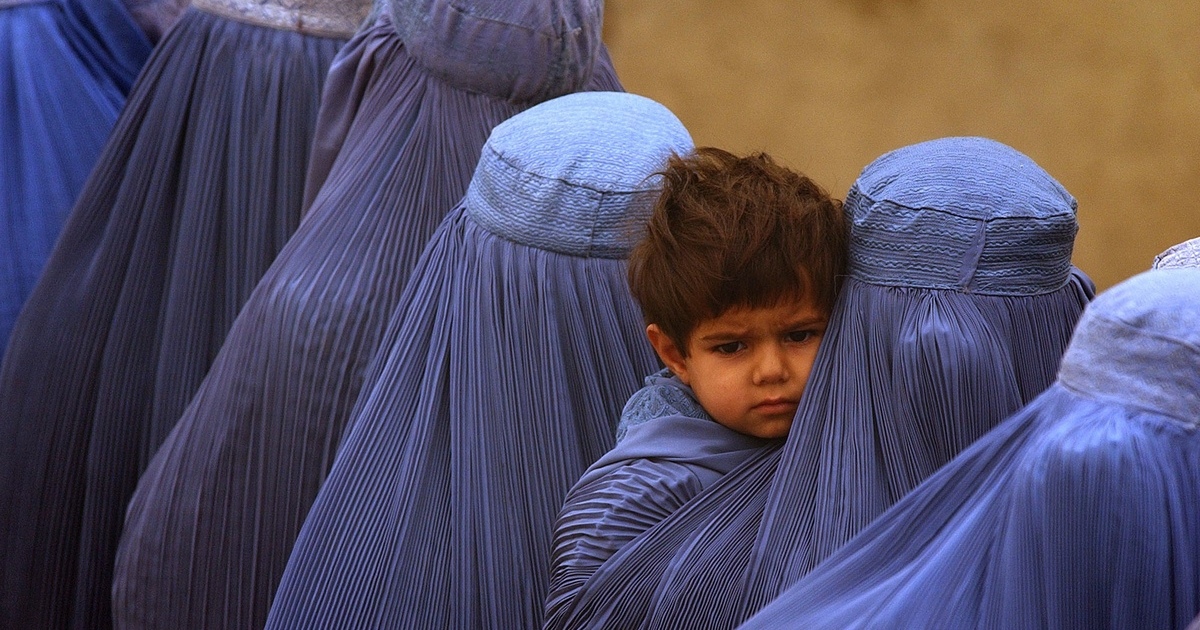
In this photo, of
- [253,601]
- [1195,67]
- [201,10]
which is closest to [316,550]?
[253,601]

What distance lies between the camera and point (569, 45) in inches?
72.5

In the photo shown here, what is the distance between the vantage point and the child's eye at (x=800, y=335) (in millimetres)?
1293

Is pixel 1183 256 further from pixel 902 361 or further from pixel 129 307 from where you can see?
pixel 129 307

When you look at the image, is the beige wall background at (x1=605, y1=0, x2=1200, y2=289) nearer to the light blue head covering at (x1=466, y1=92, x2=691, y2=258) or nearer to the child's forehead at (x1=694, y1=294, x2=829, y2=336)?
the light blue head covering at (x1=466, y1=92, x2=691, y2=258)

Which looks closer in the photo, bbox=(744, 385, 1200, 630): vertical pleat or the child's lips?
bbox=(744, 385, 1200, 630): vertical pleat

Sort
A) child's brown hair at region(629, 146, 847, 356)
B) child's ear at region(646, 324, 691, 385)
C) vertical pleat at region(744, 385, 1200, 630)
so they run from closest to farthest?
vertical pleat at region(744, 385, 1200, 630), child's brown hair at region(629, 146, 847, 356), child's ear at region(646, 324, 691, 385)

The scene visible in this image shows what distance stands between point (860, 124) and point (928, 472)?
2.66 m

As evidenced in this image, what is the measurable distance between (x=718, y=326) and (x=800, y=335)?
8 cm

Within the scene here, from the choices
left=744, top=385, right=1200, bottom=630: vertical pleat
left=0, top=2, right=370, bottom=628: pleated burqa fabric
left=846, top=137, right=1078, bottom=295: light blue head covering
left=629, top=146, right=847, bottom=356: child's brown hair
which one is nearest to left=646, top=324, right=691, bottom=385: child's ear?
left=629, top=146, right=847, bottom=356: child's brown hair

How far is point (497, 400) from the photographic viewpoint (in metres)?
1.56

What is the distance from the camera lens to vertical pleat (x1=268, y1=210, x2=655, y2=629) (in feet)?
5.02

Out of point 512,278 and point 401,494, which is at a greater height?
point 512,278

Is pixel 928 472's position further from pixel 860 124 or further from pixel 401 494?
pixel 860 124

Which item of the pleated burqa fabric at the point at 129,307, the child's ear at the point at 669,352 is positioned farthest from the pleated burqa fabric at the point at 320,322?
the child's ear at the point at 669,352
